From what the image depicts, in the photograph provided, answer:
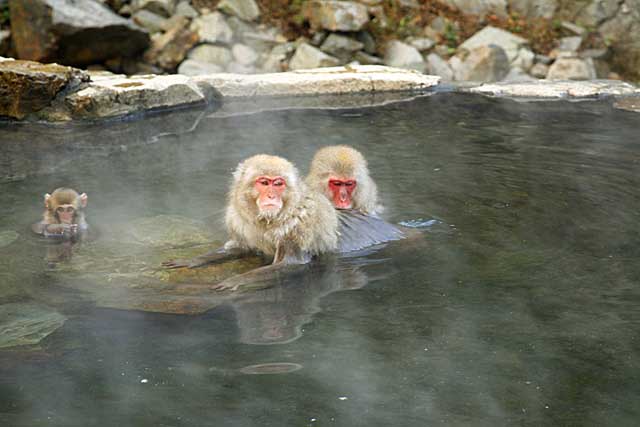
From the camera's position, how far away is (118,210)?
6.38m

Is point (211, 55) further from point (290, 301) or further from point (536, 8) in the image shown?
point (290, 301)

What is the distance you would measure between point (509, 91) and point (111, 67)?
516cm

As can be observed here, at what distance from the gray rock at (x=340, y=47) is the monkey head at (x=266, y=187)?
771 centimetres

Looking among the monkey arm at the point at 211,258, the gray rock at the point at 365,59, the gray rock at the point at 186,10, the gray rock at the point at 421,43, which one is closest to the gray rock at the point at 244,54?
the gray rock at the point at 186,10

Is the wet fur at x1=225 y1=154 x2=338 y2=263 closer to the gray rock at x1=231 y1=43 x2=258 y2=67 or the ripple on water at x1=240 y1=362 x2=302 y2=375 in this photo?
the ripple on water at x1=240 y1=362 x2=302 y2=375

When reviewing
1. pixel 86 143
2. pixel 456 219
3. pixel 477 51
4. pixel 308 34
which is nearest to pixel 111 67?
pixel 308 34

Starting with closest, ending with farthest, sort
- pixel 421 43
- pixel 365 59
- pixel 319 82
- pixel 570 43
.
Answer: pixel 319 82 < pixel 365 59 < pixel 421 43 < pixel 570 43

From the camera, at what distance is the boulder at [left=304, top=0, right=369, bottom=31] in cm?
1266

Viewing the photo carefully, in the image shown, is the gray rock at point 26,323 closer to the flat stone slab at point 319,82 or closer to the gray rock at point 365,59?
the flat stone slab at point 319,82

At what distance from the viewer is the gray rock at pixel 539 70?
13109 mm

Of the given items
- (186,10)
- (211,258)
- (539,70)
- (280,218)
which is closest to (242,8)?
(186,10)

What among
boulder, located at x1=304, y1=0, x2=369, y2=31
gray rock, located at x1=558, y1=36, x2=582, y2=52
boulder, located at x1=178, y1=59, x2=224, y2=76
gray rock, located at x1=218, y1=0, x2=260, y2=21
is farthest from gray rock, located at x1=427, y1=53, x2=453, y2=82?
boulder, located at x1=178, y1=59, x2=224, y2=76

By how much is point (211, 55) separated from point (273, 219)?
7.71 metres

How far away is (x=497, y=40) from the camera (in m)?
13.6
